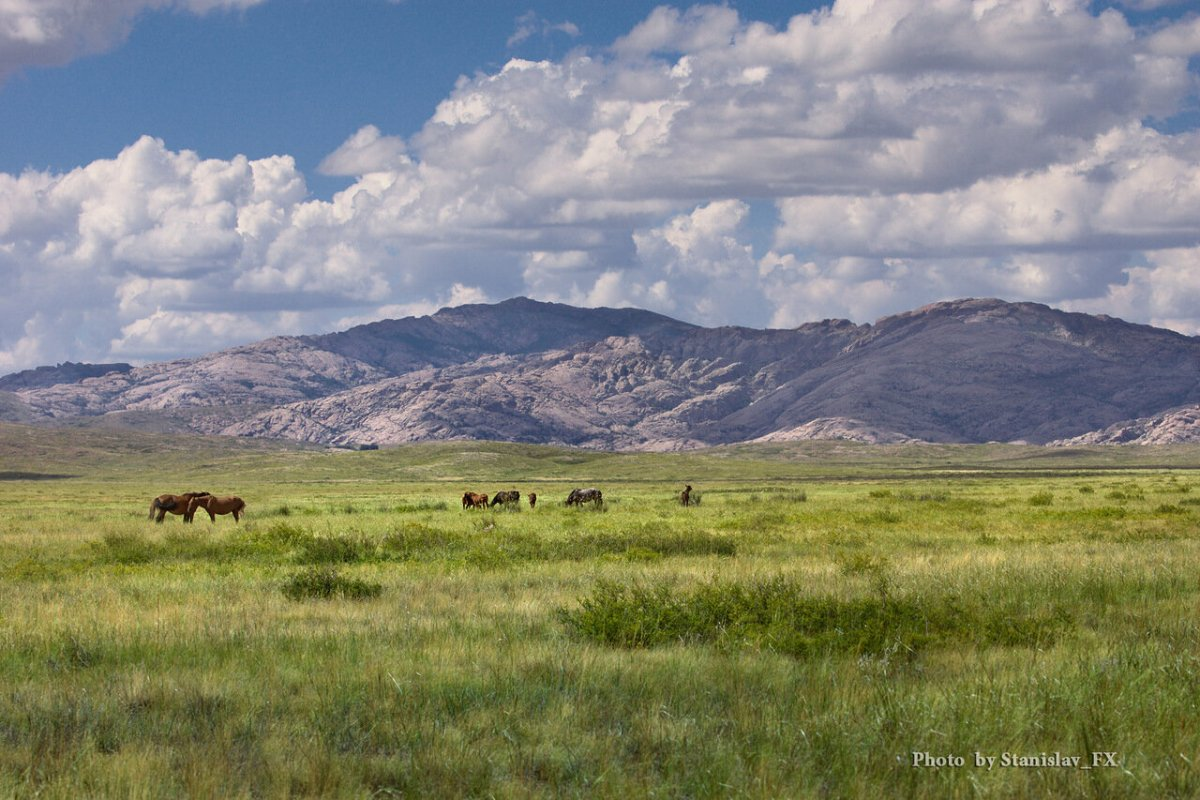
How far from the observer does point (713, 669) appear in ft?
34.9

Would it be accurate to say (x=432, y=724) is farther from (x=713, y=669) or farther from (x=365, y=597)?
(x=365, y=597)

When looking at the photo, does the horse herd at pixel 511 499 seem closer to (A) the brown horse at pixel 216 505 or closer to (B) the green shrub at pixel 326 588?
(A) the brown horse at pixel 216 505

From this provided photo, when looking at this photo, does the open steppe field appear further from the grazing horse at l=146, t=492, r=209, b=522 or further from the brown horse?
the brown horse

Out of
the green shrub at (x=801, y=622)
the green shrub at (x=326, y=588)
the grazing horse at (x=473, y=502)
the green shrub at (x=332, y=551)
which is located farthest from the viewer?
the grazing horse at (x=473, y=502)

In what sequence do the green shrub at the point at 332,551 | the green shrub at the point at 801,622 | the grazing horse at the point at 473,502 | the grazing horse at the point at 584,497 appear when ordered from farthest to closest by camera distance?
1. the grazing horse at the point at 584,497
2. the grazing horse at the point at 473,502
3. the green shrub at the point at 332,551
4. the green shrub at the point at 801,622

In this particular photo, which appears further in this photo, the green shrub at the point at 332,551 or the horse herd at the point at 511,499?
the horse herd at the point at 511,499

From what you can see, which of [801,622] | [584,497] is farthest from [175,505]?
[801,622]

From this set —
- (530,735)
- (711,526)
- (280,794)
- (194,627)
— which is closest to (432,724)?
(530,735)

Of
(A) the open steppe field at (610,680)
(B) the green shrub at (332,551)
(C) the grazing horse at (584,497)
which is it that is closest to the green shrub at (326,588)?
(A) the open steppe field at (610,680)

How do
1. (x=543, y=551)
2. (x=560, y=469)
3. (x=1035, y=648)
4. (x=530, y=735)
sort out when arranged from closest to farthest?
(x=530, y=735) → (x=1035, y=648) → (x=543, y=551) → (x=560, y=469)

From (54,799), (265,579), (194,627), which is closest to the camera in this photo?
(54,799)

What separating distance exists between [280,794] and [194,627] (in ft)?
22.4

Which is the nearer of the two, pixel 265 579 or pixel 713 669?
pixel 713 669

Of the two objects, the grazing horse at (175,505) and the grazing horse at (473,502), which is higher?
the grazing horse at (175,505)
